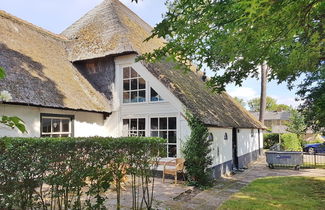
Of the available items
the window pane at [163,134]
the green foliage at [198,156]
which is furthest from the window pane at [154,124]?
the green foliage at [198,156]

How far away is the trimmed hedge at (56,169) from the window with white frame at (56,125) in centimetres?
499

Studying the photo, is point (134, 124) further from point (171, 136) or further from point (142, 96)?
→ point (171, 136)

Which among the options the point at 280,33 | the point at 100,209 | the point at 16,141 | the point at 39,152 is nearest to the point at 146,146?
the point at 100,209

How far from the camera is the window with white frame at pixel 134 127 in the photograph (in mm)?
11500

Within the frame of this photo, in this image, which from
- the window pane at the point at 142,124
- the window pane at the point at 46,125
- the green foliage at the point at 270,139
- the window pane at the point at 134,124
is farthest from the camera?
the green foliage at the point at 270,139

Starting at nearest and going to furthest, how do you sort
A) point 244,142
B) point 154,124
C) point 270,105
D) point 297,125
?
point 154,124 → point 244,142 → point 297,125 → point 270,105

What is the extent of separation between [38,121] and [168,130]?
5361 mm

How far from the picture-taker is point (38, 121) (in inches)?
351

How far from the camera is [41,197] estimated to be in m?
4.46

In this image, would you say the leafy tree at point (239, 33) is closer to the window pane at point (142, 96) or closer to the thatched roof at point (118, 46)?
the thatched roof at point (118, 46)

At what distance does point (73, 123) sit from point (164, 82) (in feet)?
14.4

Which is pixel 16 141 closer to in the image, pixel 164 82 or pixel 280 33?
pixel 280 33

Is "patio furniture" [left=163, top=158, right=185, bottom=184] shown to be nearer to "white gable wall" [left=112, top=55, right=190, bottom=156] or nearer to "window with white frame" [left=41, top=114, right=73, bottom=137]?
"white gable wall" [left=112, top=55, right=190, bottom=156]

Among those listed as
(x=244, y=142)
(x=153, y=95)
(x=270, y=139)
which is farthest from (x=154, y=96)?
(x=270, y=139)
